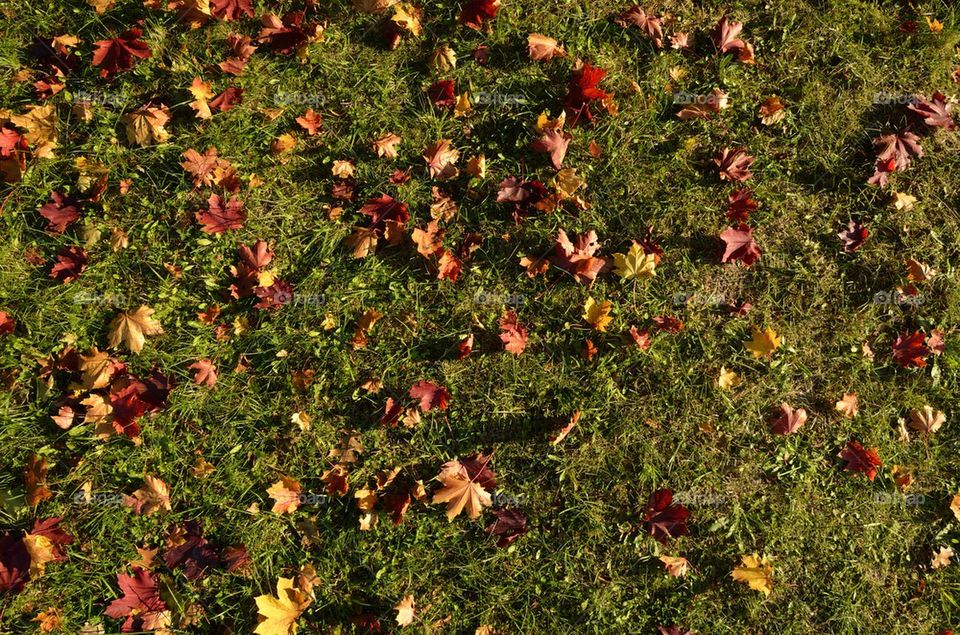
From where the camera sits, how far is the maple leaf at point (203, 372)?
329 centimetres

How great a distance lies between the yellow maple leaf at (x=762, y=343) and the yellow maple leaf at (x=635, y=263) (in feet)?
2.34

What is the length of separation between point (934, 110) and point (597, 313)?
2515mm

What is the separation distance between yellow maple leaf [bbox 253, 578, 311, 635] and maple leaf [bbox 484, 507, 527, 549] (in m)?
1.02

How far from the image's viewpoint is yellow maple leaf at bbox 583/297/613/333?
11.2ft

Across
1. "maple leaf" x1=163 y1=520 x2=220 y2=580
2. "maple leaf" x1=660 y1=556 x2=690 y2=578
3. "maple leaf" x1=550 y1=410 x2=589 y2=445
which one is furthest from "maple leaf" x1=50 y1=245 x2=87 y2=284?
"maple leaf" x1=660 y1=556 x2=690 y2=578

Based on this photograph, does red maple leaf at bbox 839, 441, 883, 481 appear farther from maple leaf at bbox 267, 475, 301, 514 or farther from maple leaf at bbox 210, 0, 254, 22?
maple leaf at bbox 210, 0, 254, 22

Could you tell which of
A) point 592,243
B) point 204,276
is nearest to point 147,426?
point 204,276

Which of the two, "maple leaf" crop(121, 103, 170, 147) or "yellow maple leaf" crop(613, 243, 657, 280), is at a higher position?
"maple leaf" crop(121, 103, 170, 147)

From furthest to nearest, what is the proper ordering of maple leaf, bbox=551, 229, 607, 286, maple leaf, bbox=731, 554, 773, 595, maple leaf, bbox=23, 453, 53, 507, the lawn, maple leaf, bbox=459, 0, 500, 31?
maple leaf, bbox=459, 0, 500, 31 < maple leaf, bbox=551, 229, 607, 286 < maple leaf, bbox=731, 554, 773, 595 < the lawn < maple leaf, bbox=23, 453, 53, 507

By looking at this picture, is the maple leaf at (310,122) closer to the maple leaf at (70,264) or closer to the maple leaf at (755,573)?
the maple leaf at (70,264)

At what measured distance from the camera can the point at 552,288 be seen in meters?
3.48

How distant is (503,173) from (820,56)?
7.01 feet

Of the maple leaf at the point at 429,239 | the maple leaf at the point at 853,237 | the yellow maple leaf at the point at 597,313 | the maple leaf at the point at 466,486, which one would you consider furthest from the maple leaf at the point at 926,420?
the maple leaf at the point at 429,239

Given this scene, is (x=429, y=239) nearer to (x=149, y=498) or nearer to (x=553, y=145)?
(x=553, y=145)
